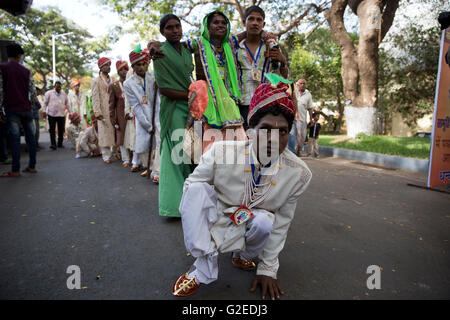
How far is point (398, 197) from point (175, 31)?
3804 millimetres

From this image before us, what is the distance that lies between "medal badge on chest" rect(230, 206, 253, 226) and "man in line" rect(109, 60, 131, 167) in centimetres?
563

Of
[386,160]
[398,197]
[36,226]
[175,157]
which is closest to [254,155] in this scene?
[175,157]

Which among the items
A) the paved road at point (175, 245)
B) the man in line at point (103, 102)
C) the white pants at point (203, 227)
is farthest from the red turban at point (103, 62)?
the white pants at point (203, 227)

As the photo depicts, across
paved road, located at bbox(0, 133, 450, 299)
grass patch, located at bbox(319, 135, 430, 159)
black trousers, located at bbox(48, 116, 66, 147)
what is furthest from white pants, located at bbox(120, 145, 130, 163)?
grass patch, located at bbox(319, 135, 430, 159)

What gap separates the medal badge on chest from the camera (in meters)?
2.05

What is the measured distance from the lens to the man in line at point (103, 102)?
761 centimetres

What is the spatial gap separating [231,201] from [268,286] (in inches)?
22.9

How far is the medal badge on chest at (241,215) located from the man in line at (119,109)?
5.63 m

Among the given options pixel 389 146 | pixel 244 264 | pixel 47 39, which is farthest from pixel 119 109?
pixel 47 39

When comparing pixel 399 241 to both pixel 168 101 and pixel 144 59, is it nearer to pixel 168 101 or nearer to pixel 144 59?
pixel 168 101

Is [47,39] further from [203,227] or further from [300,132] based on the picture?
[203,227]

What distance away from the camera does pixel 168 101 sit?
342 cm

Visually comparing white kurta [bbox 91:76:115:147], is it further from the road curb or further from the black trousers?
the road curb

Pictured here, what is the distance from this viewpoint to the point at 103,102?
7836 millimetres
